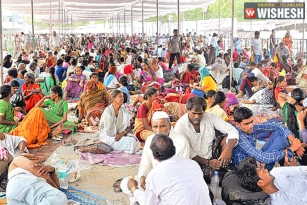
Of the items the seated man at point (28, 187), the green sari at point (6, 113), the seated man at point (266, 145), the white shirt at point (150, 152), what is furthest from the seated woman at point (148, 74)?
the seated man at point (28, 187)

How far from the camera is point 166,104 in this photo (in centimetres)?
688

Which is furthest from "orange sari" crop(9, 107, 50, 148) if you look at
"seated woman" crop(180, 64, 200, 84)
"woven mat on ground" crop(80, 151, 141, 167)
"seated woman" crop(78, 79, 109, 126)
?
"seated woman" crop(180, 64, 200, 84)

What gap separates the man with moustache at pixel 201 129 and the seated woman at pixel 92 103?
9.69 feet

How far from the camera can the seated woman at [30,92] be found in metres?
7.35

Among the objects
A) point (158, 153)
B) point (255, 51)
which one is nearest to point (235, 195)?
point (158, 153)

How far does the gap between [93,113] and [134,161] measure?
81.0 inches

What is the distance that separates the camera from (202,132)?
174 inches

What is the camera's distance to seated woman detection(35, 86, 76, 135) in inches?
255

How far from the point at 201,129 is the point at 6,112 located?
278cm

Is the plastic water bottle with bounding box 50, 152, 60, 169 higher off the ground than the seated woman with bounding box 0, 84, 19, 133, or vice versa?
the seated woman with bounding box 0, 84, 19, 133

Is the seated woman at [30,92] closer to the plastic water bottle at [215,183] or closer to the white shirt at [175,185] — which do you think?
the plastic water bottle at [215,183]

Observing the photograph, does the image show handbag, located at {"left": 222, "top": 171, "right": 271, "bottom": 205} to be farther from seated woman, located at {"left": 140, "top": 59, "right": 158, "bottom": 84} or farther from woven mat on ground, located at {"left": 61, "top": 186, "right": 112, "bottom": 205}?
seated woman, located at {"left": 140, "top": 59, "right": 158, "bottom": 84}

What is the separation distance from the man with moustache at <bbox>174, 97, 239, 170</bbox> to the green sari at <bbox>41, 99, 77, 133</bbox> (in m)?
2.67

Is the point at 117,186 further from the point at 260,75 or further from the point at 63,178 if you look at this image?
the point at 260,75
